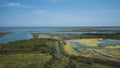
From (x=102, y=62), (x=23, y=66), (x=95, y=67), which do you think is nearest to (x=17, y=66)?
(x=23, y=66)

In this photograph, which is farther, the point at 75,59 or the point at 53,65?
the point at 75,59

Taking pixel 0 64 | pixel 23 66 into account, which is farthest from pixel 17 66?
pixel 0 64

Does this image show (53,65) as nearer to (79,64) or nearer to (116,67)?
(79,64)

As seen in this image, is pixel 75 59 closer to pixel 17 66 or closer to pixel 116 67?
pixel 116 67

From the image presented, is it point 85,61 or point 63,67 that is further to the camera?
point 85,61

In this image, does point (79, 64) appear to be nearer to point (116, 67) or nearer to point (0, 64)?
point (116, 67)

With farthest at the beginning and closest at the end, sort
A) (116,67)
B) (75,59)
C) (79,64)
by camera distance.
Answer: (75,59)
(79,64)
(116,67)

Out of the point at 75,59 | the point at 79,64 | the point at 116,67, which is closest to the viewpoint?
the point at 116,67

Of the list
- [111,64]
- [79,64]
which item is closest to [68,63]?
[79,64]
